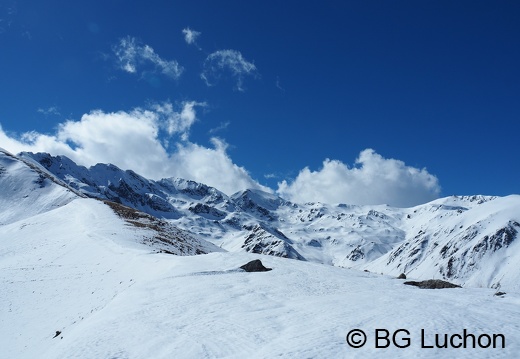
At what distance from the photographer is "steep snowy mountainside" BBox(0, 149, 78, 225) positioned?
9738 cm

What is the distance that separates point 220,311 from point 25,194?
110 meters

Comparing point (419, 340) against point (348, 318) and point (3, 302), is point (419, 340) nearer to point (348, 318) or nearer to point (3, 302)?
point (348, 318)

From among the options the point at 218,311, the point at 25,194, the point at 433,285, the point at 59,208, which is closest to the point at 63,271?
the point at 218,311

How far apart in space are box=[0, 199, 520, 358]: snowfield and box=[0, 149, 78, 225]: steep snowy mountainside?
226 ft

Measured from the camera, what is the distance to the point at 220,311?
17984mm

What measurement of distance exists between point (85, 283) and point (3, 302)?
6.02m

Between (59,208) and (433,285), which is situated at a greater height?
(59,208)

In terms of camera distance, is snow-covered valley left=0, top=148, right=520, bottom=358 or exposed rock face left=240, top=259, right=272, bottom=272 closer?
snow-covered valley left=0, top=148, right=520, bottom=358

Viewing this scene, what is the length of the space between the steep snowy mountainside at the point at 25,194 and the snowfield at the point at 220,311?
226ft

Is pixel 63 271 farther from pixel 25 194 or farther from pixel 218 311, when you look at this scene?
pixel 25 194

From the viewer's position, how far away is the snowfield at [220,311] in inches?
535

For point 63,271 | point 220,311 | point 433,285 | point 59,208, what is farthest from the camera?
point 59,208

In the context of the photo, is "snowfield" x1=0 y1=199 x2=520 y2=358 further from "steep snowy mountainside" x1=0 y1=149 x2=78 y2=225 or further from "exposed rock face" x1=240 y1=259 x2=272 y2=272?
"steep snowy mountainside" x1=0 y1=149 x2=78 y2=225

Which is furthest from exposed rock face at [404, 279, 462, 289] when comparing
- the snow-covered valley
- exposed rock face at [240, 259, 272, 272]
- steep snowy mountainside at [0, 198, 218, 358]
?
steep snowy mountainside at [0, 198, 218, 358]
